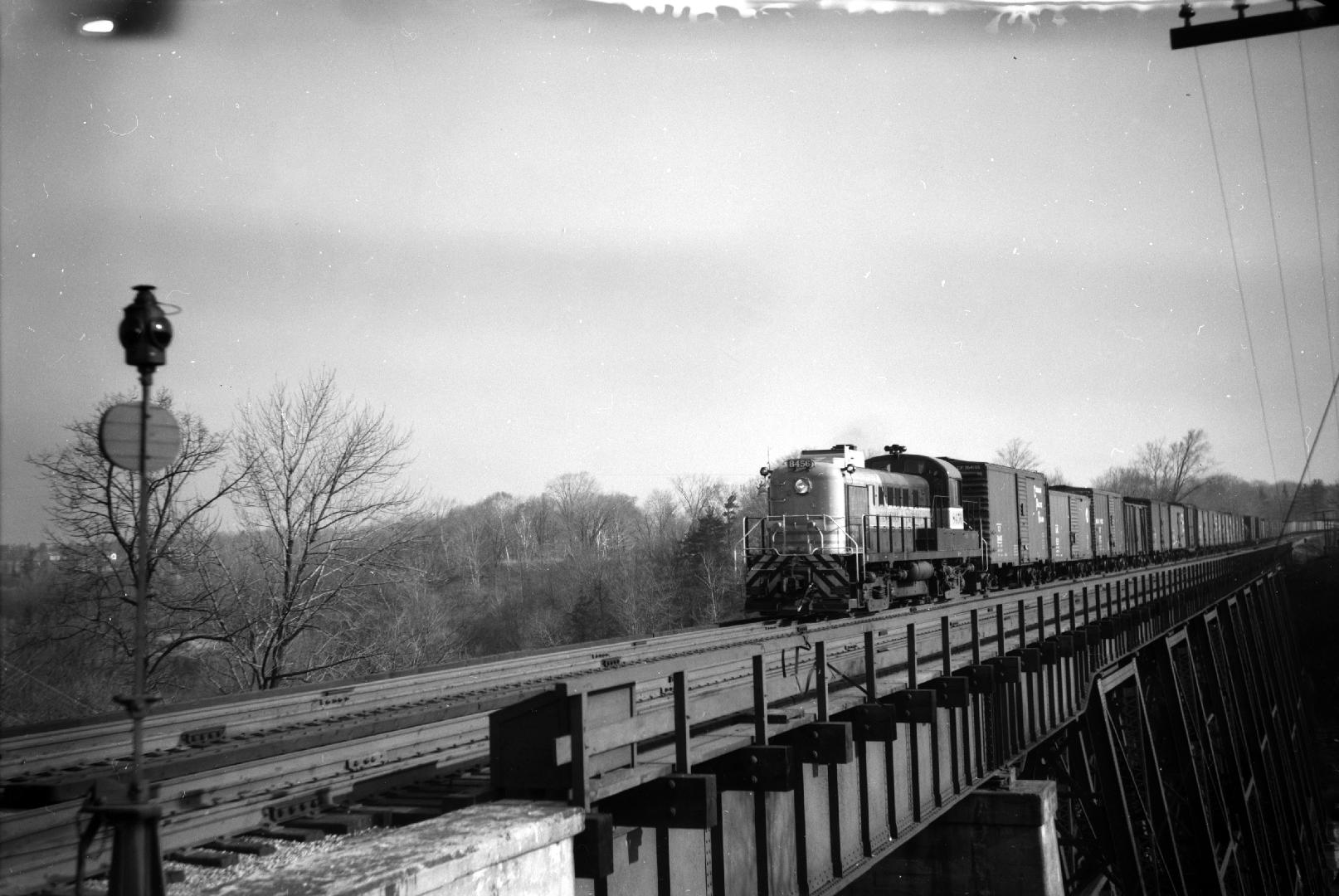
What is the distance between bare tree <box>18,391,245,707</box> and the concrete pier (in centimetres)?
904

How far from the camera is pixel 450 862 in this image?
4.14 m

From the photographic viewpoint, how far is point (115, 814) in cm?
354

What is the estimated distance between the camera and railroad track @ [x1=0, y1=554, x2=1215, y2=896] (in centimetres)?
450

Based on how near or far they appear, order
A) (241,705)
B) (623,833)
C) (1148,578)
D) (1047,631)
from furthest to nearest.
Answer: (1148,578) → (1047,631) → (241,705) → (623,833)

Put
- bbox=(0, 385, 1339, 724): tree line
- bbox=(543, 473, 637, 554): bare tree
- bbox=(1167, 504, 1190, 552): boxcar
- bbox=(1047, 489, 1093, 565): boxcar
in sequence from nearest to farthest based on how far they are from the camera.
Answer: bbox=(0, 385, 1339, 724): tree line
bbox=(1047, 489, 1093, 565): boxcar
bbox=(1167, 504, 1190, 552): boxcar
bbox=(543, 473, 637, 554): bare tree

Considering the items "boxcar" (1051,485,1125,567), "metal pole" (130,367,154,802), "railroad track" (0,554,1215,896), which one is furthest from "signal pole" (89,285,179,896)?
"boxcar" (1051,485,1125,567)

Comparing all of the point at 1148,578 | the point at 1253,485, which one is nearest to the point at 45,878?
the point at 1148,578

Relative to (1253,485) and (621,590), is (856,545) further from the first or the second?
(1253,485)

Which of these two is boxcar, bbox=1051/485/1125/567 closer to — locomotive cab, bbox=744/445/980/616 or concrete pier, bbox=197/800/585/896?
locomotive cab, bbox=744/445/980/616

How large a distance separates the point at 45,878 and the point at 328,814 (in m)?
1.23

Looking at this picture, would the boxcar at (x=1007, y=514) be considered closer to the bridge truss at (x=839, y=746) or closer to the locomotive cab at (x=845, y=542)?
the locomotive cab at (x=845, y=542)

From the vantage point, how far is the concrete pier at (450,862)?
3859 mm

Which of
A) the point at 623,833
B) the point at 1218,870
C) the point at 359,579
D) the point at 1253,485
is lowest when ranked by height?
the point at 1218,870

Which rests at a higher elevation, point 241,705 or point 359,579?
point 359,579
